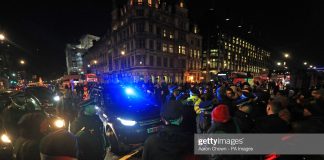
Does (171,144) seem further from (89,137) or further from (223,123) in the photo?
(89,137)

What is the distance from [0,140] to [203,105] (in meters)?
5.58

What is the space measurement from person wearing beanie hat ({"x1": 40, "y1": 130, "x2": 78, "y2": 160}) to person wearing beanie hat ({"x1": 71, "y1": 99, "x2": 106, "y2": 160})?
1.60 meters

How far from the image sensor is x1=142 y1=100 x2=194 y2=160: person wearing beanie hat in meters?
2.25

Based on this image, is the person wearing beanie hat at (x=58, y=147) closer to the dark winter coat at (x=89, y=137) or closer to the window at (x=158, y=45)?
the dark winter coat at (x=89, y=137)

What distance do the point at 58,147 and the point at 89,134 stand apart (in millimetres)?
1750

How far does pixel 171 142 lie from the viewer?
2262 mm

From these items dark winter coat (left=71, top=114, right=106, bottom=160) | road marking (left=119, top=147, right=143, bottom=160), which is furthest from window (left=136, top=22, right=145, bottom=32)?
dark winter coat (left=71, top=114, right=106, bottom=160)

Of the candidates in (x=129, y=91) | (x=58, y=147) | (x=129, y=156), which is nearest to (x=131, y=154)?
(x=129, y=156)

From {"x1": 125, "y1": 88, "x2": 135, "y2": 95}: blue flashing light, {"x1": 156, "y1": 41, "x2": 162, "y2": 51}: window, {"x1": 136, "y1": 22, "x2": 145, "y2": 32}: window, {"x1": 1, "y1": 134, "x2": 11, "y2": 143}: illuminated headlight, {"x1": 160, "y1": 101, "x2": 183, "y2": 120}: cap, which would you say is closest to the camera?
{"x1": 160, "y1": 101, "x2": 183, "y2": 120}: cap

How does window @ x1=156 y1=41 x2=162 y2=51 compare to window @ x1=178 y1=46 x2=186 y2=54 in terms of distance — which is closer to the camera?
window @ x1=156 y1=41 x2=162 y2=51

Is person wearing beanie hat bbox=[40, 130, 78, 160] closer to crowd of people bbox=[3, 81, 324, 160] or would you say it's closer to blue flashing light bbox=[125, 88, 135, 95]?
crowd of people bbox=[3, 81, 324, 160]

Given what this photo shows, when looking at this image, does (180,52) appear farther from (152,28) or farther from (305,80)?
(305,80)

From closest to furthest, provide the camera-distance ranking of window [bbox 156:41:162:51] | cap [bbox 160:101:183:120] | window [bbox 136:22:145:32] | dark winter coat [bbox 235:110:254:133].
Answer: cap [bbox 160:101:183:120], dark winter coat [bbox 235:110:254:133], window [bbox 136:22:145:32], window [bbox 156:41:162:51]

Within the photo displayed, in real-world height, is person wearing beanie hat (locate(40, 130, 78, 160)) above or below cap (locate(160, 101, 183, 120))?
below
